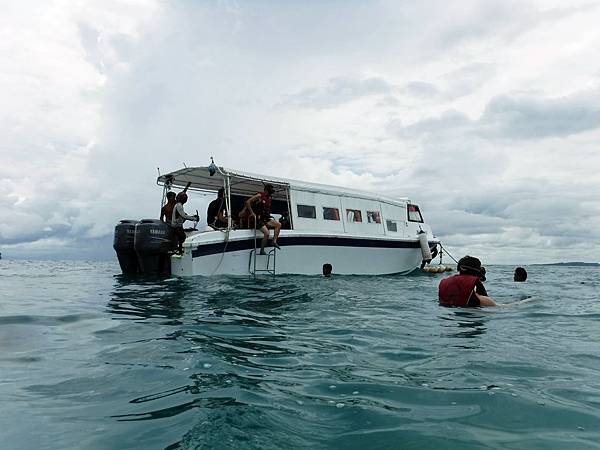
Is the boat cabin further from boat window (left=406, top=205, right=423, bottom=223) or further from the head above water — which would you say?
the head above water

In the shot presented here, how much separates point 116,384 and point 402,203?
57.3 feet

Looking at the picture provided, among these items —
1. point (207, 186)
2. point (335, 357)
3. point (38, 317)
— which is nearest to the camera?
point (335, 357)

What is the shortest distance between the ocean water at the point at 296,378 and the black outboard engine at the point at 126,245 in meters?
5.20

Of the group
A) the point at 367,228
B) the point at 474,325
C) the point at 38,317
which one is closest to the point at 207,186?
the point at 367,228

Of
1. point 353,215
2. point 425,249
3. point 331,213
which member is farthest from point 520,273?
point 331,213

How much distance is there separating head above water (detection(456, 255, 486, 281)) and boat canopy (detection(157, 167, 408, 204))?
7.96 m

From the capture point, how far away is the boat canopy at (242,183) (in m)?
15.4

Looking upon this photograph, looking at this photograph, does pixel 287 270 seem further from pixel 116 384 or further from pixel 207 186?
pixel 116 384

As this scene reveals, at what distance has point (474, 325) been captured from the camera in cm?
700

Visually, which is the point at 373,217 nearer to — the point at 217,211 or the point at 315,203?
the point at 315,203

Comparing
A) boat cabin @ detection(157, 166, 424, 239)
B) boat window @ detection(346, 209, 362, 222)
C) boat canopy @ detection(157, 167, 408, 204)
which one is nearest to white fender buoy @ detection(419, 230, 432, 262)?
boat cabin @ detection(157, 166, 424, 239)

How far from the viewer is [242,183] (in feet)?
56.0

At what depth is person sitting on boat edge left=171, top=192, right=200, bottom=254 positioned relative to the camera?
547 inches

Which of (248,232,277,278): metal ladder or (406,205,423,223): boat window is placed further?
(406,205,423,223): boat window
